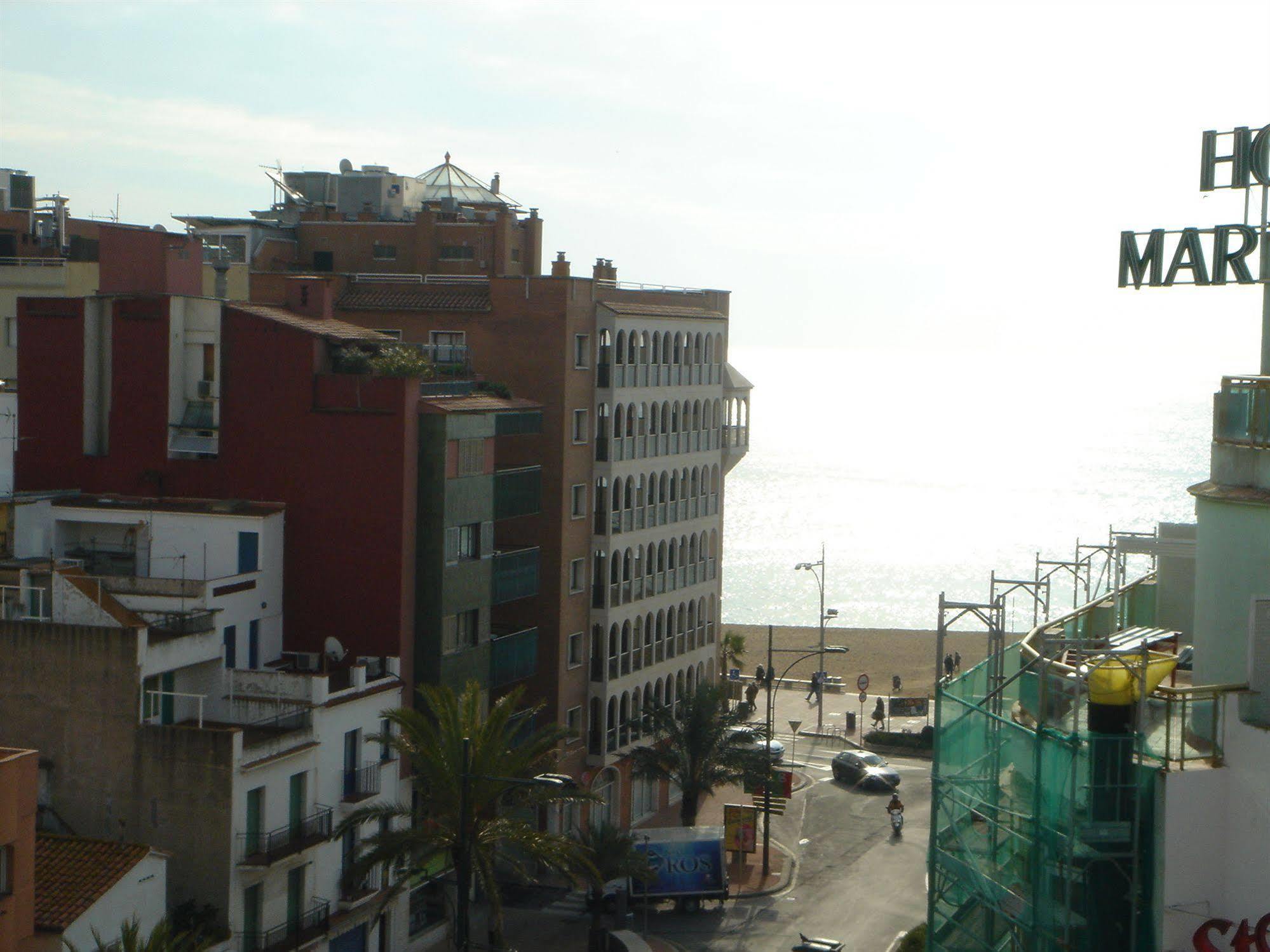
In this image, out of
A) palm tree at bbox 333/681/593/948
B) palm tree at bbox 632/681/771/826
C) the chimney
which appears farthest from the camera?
palm tree at bbox 632/681/771/826

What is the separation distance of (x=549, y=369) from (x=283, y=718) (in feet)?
63.9

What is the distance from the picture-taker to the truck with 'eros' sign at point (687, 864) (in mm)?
50500

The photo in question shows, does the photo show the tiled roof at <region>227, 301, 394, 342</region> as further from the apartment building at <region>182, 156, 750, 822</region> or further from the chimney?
the apartment building at <region>182, 156, 750, 822</region>

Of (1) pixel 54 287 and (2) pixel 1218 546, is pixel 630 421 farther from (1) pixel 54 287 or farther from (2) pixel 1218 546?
(2) pixel 1218 546

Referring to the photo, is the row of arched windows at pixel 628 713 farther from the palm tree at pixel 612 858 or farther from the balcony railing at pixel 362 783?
the balcony railing at pixel 362 783

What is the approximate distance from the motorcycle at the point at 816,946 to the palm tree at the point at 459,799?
24.3ft

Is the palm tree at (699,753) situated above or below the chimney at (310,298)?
below

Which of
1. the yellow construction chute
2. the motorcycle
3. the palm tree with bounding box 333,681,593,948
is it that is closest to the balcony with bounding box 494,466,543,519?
the palm tree with bounding box 333,681,593,948

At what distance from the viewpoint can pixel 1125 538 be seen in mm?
37406

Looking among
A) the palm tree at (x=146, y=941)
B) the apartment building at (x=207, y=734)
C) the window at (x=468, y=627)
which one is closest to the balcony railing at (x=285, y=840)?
the apartment building at (x=207, y=734)

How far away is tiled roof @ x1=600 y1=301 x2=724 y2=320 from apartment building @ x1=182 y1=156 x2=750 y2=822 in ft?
0.39

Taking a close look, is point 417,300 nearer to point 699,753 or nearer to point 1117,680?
point 699,753

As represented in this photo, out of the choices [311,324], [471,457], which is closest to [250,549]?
[471,457]

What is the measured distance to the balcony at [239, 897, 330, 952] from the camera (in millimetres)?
37281
